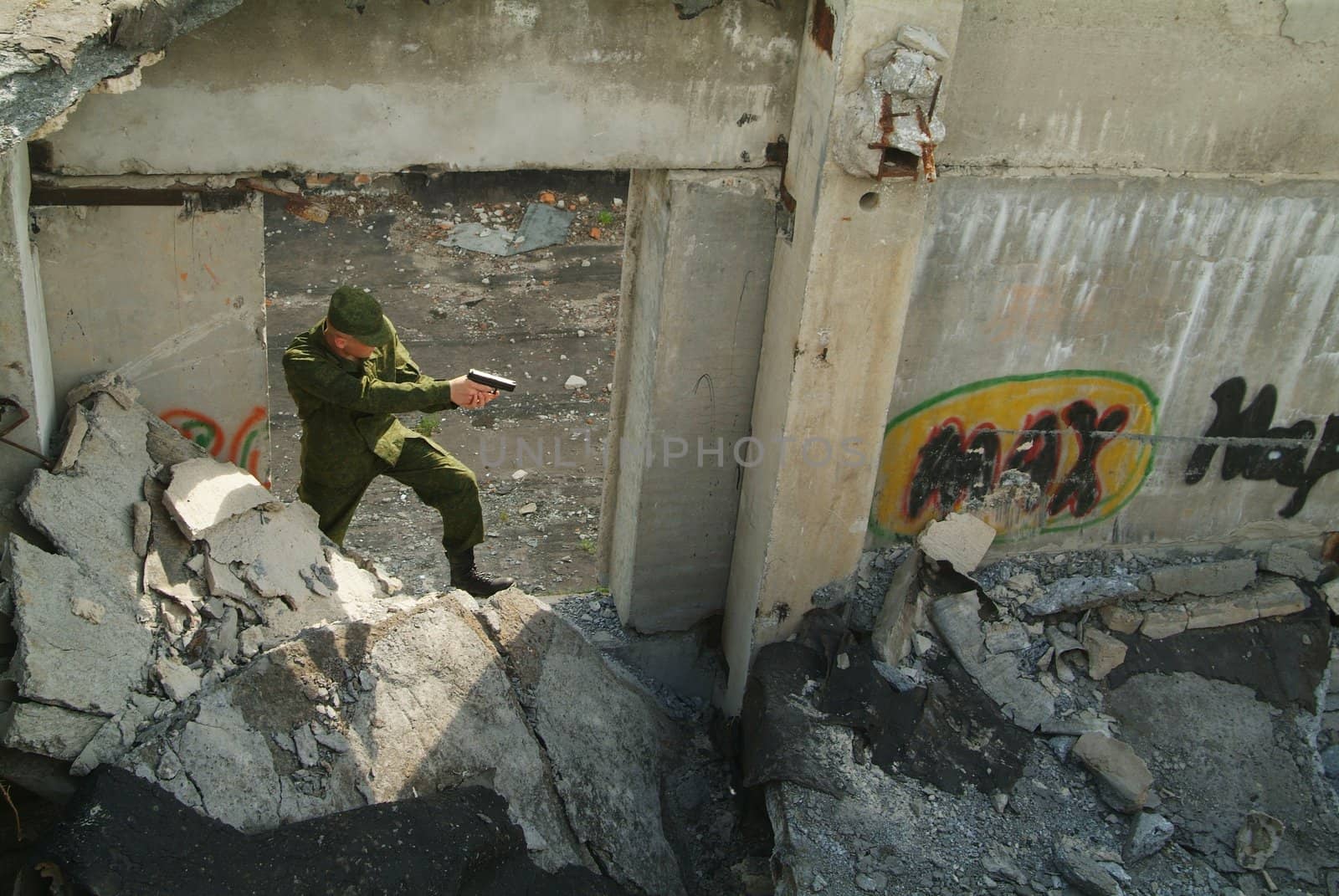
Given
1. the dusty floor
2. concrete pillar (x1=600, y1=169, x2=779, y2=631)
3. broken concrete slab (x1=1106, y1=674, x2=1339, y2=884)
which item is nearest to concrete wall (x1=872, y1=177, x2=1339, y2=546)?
concrete pillar (x1=600, y1=169, x2=779, y2=631)

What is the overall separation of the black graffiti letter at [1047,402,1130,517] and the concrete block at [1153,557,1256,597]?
44 cm

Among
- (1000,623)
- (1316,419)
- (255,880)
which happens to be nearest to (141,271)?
(255,880)

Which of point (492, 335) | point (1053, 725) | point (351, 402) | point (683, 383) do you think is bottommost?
point (492, 335)

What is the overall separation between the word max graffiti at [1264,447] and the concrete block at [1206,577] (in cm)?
35

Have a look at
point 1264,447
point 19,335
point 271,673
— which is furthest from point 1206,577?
point 19,335

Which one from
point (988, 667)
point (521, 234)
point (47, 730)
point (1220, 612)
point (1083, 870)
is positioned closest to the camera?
point (47, 730)

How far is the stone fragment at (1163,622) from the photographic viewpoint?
17.4 feet

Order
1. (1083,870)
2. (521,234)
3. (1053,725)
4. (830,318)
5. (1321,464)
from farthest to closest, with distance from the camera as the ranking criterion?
(521,234), (1321,464), (1053,725), (830,318), (1083,870)

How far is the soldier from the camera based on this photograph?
15.6 ft

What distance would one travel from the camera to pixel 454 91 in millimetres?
4172

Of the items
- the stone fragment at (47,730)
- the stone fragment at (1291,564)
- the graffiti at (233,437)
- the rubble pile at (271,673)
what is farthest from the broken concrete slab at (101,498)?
the stone fragment at (1291,564)

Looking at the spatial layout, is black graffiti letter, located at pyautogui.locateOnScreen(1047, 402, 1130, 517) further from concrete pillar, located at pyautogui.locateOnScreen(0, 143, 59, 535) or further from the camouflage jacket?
concrete pillar, located at pyautogui.locateOnScreen(0, 143, 59, 535)

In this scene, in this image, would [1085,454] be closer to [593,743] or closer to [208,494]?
[593,743]

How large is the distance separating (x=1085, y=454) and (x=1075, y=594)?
58 centimetres
